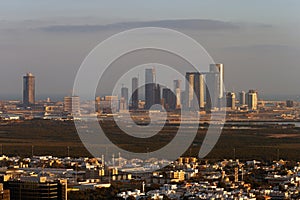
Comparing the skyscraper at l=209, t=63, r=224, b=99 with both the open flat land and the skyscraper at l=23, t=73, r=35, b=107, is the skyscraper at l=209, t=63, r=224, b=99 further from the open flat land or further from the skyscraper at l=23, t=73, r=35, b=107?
the skyscraper at l=23, t=73, r=35, b=107

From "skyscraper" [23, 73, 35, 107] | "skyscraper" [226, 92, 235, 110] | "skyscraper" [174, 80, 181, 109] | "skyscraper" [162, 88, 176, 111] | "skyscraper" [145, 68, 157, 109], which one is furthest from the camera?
"skyscraper" [23, 73, 35, 107]

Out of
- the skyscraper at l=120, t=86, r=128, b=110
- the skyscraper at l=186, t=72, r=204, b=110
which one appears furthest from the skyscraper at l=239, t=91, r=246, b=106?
the skyscraper at l=120, t=86, r=128, b=110

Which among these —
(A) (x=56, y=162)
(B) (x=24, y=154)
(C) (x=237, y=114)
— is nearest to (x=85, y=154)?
(B) (x=24, y=154)

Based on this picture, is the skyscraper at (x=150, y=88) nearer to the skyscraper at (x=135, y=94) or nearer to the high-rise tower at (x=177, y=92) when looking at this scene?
the skyscraper at (x=135, y=94)

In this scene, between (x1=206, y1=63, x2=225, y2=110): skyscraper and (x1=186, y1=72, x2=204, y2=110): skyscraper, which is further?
(x1=186, y1=72, x2=204, y2=110): skyscraper

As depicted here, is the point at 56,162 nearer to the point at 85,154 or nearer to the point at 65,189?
the point at 85,154

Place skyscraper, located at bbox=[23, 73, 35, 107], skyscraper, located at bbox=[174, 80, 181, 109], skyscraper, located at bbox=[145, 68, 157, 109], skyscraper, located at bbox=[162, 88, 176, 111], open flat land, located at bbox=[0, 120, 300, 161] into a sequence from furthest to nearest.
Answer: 1. skyscraper, located at bbox=[23, 73, 35, 107]
2. skyscraper, located at bbox=[162, 88, 176, 111]
3. skyscraper, located at bbox=[174, 80, 181, 109]
4. skyscraper, located at bbox=[145, 68, 157, 109]
5. open flat land, located at bbox=[0, 120, 300, 161]

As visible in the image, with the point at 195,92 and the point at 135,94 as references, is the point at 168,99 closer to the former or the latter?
the point at 135,94

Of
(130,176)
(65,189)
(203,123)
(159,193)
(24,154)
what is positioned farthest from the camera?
(203,123)

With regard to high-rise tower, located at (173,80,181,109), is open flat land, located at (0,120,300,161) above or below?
below
